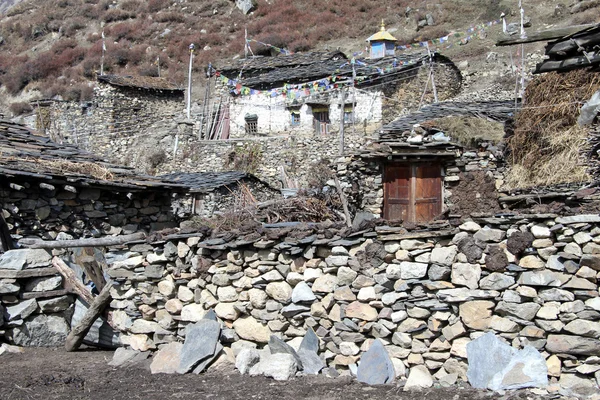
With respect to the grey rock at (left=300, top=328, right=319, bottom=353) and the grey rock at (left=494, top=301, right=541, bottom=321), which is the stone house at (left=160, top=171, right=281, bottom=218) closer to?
the grey rock at (left=300, top=328, right=319, bottom=353)

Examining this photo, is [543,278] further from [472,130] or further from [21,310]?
[472,130]

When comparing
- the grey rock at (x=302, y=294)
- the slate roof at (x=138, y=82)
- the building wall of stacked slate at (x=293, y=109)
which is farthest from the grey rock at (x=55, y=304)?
the slate roof at (x=138, y=82)

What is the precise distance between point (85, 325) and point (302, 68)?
20.6m

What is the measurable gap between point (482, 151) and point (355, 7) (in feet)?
120

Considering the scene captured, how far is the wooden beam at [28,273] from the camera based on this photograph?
7.82 meters

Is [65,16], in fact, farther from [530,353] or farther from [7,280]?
[530,353]

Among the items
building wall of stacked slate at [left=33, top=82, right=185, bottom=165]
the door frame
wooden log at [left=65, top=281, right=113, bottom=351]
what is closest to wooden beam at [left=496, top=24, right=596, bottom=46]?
the door frame

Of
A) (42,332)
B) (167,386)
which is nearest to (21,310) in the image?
(42,332)

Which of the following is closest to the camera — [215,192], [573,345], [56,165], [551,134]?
[573,345]

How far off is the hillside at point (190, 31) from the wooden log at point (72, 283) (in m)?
26.3

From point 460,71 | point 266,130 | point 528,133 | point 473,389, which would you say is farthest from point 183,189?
point 460,71

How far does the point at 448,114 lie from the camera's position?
44.0ft

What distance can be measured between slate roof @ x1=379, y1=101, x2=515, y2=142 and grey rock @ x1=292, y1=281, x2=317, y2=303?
268 inches

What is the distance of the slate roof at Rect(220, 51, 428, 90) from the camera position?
77.7ft
